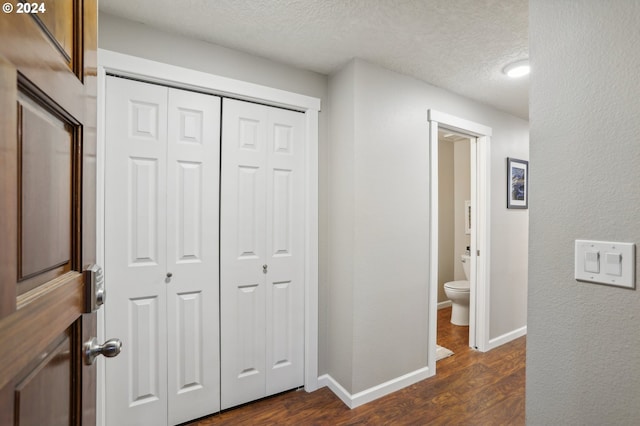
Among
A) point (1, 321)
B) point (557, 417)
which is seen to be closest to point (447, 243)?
point (557, 417)

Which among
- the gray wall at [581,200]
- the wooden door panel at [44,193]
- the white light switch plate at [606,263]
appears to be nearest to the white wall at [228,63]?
the wooden door panel at [44,193]

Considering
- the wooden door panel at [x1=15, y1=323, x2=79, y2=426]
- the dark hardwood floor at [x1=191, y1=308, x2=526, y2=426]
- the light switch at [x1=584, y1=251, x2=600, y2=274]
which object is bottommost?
the dark hardwood floor at [x1=191, y1=308, x2=526, y2=426]

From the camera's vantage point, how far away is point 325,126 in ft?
7.57

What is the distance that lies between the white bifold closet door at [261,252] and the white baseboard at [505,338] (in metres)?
1.93

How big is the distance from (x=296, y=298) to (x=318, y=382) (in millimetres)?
656

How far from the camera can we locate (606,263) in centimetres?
82

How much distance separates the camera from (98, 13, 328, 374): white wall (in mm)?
1640

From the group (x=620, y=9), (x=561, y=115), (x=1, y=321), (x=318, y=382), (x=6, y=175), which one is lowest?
(x=318, y=382)

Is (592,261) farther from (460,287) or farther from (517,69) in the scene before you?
(460,287)

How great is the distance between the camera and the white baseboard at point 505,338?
2915 mm

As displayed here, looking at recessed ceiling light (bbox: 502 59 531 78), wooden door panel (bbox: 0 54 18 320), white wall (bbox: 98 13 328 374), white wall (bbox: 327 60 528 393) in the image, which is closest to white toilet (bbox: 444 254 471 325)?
white wall (bbox: 327 60 528 393)

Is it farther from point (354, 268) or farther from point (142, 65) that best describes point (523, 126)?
point (142, 65)

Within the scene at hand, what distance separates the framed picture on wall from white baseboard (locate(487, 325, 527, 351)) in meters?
1.30

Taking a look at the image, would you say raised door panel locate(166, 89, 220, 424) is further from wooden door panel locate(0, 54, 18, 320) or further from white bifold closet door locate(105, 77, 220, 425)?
wooden door panel locate(0, 54, 18, 320)
